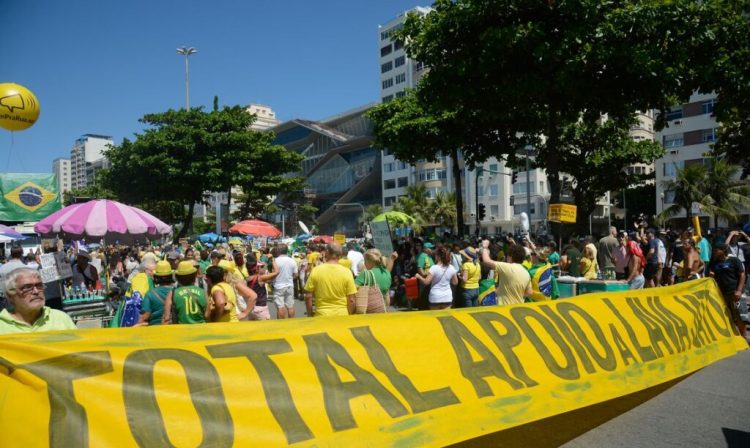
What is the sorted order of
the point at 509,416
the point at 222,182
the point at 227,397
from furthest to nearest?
the point at 222,182
the point at 509,416
the point at 227,397

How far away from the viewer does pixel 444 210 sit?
55.5 m

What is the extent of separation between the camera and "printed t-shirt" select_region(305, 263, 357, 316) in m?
6.36

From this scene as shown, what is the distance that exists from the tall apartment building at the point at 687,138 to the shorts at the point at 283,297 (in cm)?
4558

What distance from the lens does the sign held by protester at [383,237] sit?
14359 mm

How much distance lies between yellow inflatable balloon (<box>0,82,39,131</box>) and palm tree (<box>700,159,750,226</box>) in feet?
127

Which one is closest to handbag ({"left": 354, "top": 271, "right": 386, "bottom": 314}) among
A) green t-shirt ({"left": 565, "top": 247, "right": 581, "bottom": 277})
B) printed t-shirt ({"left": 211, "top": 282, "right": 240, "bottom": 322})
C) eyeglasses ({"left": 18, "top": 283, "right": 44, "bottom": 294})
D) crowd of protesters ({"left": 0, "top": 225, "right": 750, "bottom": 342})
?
crowd of protesters ({"left": 0, "top": 225, "right": 750, "bottom": 342})

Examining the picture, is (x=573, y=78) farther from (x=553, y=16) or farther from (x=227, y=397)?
(x=227, y=397)

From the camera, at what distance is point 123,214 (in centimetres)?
1212

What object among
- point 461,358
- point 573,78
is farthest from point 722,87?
point 461,358

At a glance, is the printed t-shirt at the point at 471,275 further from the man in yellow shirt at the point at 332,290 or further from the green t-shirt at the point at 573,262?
the green t-shirt at the point at 573,262

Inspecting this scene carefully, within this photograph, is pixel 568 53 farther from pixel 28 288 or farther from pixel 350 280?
pixel 28 288

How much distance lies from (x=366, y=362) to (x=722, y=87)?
47.2 feet

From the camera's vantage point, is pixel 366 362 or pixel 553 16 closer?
pixel 366 362

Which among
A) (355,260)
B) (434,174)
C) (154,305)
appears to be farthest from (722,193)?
(154,305)
